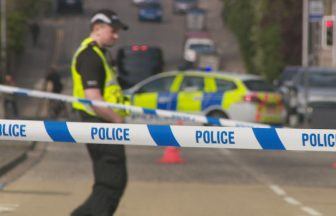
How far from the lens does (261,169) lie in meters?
16.5

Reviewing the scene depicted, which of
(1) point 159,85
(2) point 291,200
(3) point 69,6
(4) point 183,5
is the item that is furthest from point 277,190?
(4) point 183,5

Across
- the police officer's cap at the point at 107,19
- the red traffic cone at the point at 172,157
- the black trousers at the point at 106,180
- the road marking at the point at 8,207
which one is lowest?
the red traffic cone at the point at 172,157

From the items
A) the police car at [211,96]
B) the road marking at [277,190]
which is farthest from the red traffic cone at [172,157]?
the police car at [211,96]

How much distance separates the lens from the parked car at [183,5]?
77.4 m

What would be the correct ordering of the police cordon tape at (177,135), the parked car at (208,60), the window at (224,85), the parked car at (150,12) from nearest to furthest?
the police cordon tape at (177,135) < the window at (224,85) < the parked car at (208,60) < the parked car at (150,12)

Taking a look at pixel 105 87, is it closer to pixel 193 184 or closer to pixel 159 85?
pixel 193 184

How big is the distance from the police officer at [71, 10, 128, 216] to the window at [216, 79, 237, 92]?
16563mm

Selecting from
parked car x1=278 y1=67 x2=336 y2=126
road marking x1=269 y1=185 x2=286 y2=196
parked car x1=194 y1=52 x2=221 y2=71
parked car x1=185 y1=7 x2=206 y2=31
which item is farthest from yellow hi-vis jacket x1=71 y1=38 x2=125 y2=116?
parked car x1=185 y1=7 x2=206 y2=31

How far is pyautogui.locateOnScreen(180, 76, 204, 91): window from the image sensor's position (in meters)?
24.7

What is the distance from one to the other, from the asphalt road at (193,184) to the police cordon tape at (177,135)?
367 cm

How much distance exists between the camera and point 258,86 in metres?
25.6

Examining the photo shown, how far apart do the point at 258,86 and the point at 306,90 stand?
3794 millimetres

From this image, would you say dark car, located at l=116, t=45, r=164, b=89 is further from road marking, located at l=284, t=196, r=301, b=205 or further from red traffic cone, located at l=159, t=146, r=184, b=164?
road marking, located at l=284, t=196, r=301, b=205

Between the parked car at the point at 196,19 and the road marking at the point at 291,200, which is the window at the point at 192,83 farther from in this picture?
the parked car at the point at 196,19
